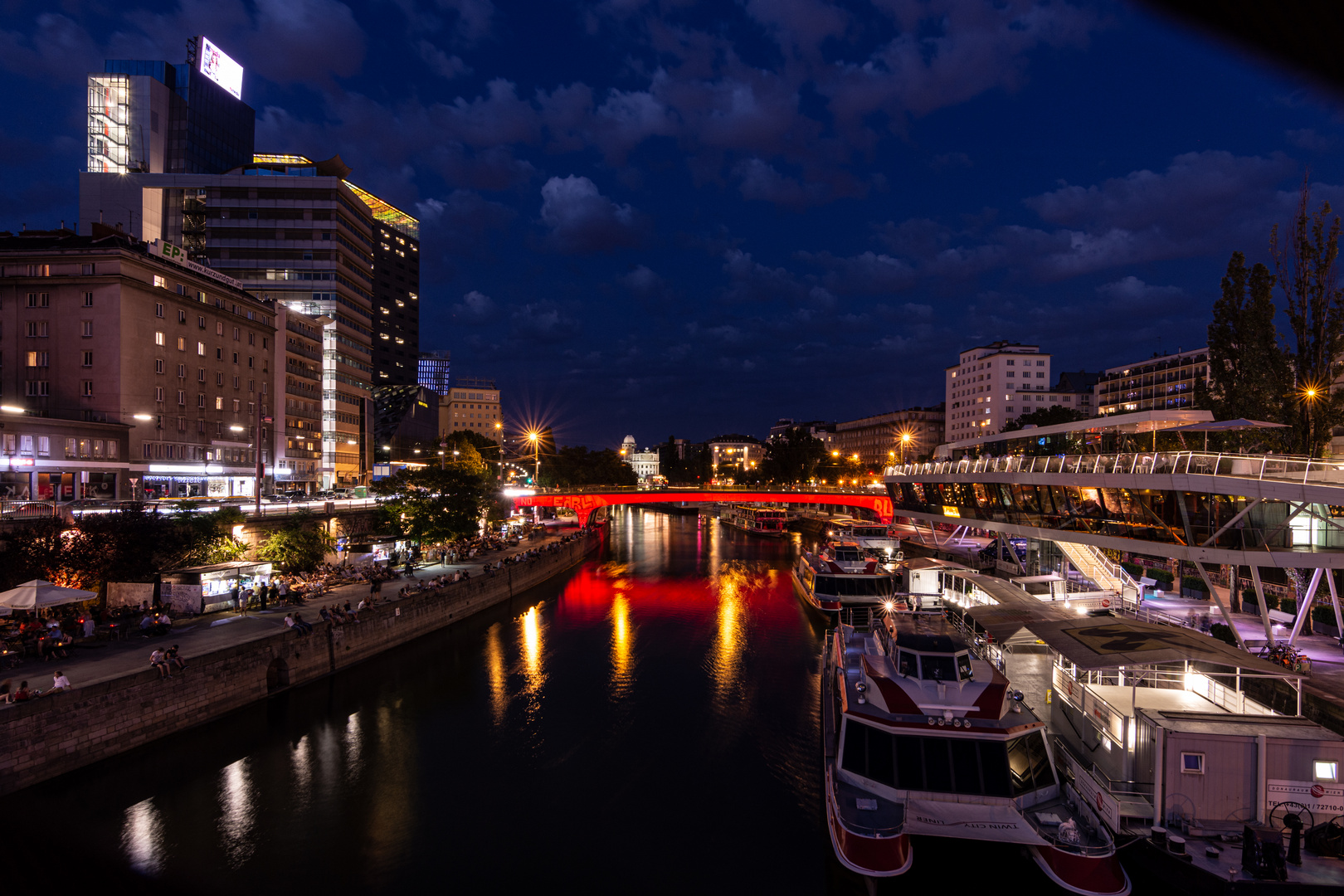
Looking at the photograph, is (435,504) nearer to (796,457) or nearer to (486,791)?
(486,791)

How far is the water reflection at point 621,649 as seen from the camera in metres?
28.8

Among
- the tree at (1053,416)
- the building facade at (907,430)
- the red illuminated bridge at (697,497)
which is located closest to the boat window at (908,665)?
the red illuminated bridge at (697,497)

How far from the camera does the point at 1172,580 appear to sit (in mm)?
35625

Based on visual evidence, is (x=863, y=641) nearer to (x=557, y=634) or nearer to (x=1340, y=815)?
(x=1340, y=815)

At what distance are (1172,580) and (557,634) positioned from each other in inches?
1344

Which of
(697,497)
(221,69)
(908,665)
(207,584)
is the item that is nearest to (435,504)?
(207,584)

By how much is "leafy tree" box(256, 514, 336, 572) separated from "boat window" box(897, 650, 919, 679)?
33.2 m

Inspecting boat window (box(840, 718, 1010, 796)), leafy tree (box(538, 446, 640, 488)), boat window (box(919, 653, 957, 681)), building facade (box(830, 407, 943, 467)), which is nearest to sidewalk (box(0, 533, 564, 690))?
boat window (box(840, 718, 1010, 796))

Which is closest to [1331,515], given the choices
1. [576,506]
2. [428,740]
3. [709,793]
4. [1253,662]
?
[1253,662]

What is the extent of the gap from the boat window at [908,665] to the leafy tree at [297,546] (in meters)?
33.2

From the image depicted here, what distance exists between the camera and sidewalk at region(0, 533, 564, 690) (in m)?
20.5

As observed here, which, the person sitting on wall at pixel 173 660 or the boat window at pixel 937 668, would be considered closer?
the boat window at pixel 937 668

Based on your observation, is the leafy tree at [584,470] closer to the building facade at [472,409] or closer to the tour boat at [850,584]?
the building facade at [472,409]

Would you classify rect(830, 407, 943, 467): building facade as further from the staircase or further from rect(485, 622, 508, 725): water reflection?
rect(485, 622, 508, 725): water reflection
